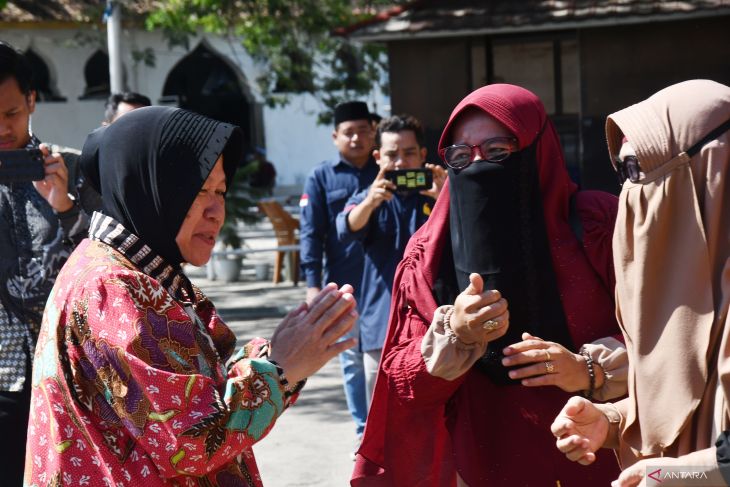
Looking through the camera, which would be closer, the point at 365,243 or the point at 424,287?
the point at 424,287

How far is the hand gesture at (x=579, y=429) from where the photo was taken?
2.77 m

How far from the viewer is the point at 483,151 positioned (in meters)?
3.46

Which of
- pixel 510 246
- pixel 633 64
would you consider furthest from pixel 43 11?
pixel 510 246

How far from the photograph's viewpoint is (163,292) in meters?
2.56

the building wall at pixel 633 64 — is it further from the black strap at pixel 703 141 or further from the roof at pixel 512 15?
the black strap at pixel 703 141

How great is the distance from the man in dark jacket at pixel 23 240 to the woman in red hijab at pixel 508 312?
1.25 m

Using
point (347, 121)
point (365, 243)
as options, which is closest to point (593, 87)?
point (347, 121)

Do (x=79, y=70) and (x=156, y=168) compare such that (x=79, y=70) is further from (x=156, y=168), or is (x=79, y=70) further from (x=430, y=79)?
(x=156, y=168)

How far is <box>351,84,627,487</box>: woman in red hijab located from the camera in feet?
10.9

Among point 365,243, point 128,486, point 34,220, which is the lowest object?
point 365,243

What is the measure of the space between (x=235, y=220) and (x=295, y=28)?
3.73 metres

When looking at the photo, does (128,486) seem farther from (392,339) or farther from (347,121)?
(347,121)

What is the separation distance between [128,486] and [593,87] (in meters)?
10.0

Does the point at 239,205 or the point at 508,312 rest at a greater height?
the point at 508,312
